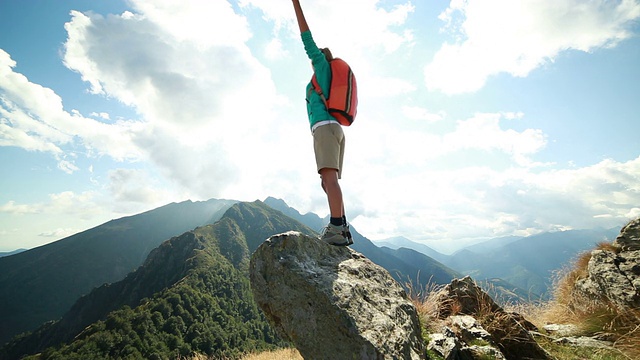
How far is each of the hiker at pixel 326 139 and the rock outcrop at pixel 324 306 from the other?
695mm

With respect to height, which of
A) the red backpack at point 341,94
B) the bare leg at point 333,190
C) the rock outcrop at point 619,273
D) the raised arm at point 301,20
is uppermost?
the raised arm at point 301,20

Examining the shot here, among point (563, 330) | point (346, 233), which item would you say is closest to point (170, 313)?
point (346, 233)

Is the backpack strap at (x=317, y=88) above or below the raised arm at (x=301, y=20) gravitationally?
below

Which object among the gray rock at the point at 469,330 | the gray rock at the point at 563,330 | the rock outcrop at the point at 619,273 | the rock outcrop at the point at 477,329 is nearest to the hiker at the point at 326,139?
the rock outcrop at the point at 477,329

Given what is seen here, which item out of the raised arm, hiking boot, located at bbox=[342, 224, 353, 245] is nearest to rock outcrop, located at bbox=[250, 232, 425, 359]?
hiking boot, located at bbox=[342, 224, 353, 245]

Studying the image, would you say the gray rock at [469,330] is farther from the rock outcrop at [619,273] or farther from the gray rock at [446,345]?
the rock outcrop at [619,273]

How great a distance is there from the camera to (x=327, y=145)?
4688mm

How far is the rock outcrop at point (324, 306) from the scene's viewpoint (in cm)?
307

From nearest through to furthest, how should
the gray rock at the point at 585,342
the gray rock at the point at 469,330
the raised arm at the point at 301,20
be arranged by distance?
the gray rock at the point at 469,330 < the raised arm at the point at 301,20 < the gray rock at the point at 585,342

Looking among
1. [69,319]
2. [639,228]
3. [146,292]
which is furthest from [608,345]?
[69,319]

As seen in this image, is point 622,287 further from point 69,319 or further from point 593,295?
point 69,319

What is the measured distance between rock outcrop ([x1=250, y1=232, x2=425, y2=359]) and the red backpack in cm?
218

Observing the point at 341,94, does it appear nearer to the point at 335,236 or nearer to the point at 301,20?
the point at 301,20

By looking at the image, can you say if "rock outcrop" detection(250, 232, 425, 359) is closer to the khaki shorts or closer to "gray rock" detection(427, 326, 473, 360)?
"gray rock" detection(427, 326, 473, 360)
